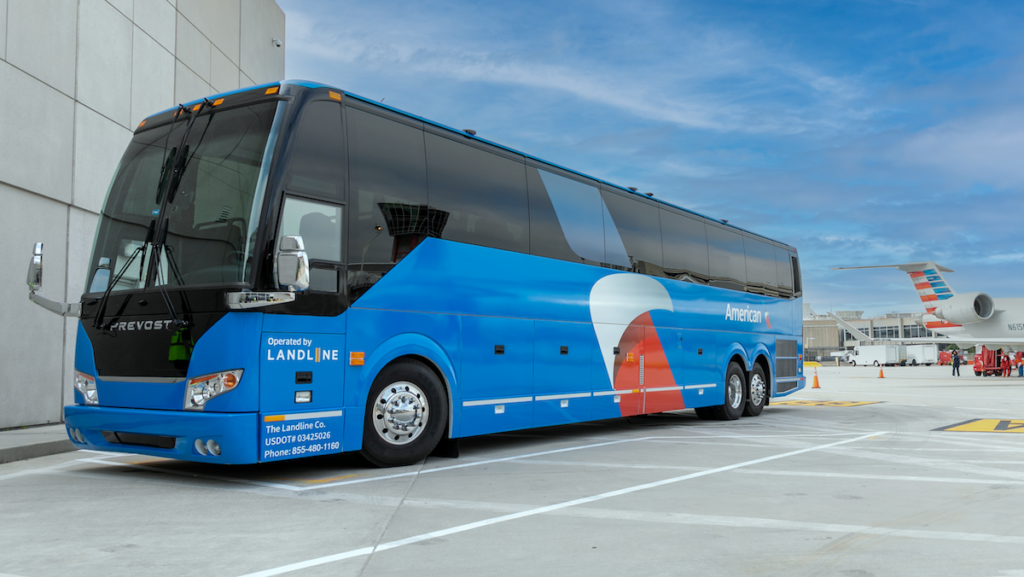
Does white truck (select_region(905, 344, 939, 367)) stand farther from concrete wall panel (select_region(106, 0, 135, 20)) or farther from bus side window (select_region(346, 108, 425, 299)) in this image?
bus side window (select_region(346, 108, 425, 299))

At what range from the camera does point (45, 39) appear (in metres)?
12.0

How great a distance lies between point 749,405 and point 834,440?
4707 mm

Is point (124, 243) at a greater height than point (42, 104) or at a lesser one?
lesser

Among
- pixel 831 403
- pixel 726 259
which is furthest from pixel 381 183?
pixel 831 403

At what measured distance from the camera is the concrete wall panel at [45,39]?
11.4m

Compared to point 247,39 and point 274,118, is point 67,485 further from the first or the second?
point 247,39

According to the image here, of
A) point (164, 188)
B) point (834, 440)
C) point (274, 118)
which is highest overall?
point (274, 118)

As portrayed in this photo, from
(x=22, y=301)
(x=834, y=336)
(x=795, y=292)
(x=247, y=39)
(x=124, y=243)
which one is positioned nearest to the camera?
(x=124, y=243)

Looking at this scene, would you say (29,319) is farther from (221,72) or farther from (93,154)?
(221,72)

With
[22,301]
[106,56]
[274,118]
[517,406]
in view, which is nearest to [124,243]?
[274,118]

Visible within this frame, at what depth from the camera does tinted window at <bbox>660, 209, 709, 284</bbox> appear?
13031 mm

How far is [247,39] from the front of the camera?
64.1ft

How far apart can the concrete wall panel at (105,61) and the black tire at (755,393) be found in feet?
43.4

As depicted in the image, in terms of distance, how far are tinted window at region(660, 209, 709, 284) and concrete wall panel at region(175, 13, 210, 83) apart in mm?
10737
